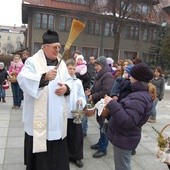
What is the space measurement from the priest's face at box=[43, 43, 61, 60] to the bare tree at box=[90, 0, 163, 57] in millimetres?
24019

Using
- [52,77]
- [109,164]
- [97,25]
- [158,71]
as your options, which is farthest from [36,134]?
[97,25]

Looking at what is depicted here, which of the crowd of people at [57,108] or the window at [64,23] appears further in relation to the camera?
the window at [64,23]

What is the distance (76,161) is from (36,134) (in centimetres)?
144

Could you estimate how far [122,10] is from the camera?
89.7 feet

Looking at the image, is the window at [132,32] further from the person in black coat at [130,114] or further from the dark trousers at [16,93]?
the person in black coat at [130,114]

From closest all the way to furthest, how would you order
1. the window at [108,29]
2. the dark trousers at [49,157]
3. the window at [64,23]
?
the dark trousers at [49,157], the window at [64,23], the window at [108,29]

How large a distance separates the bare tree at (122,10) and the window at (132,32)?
15.3 ft

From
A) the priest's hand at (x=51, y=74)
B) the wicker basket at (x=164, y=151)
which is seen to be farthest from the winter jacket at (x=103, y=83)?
the priest's hand at (x=51, y=74)

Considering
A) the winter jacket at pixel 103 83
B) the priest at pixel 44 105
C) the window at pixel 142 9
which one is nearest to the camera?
the priest at pixel 44 105

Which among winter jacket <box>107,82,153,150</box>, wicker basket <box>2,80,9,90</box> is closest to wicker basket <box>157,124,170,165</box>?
winter jacket <box>107,82,153,150</box>

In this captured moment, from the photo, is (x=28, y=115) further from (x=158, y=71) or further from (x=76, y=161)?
(x=158, y=71)

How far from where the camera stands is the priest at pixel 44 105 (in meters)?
3.46

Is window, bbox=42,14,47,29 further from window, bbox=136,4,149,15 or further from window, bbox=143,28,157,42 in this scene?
window, bbox=143,28,157,42

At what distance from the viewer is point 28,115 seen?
3668 millimetres
